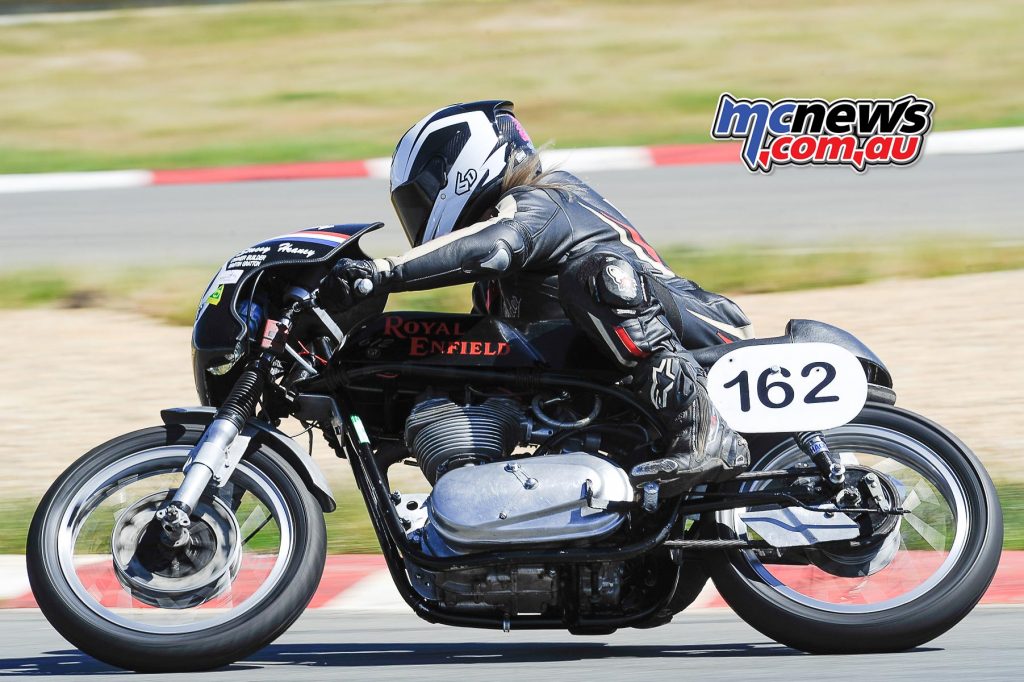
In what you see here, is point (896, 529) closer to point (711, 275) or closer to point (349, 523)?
point (349, 523)

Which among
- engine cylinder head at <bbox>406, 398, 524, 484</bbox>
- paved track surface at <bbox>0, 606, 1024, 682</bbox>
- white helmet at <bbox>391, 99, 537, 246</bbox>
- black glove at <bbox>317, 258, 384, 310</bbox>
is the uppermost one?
white helmet at <bbox>391, 99, 537, 246</bbox>

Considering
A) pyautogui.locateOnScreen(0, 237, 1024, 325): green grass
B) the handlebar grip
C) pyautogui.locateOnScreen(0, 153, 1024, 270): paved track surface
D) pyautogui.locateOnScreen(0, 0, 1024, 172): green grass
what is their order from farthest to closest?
1. pyautogui.locateOnScreen(0, 0, 1024, 172): green grass
2. pyautogui.locateOnScreen(0, 153, 1024, 270): paved track surface
3. pyautogui.locateOnScreen(0, 237, 1024, 325): green grass
4. the handlebar grip

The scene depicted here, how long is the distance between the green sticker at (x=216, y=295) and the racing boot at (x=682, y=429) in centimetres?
112

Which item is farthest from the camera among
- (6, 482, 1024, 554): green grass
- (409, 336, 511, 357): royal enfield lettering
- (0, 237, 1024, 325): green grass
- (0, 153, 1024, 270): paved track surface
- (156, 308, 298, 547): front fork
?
(0, 153, 1024, 270): paved track surface

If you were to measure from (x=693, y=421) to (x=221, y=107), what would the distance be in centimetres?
1272

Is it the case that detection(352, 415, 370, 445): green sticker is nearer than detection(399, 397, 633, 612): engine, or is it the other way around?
detection(399, 397, 633, 612): engine

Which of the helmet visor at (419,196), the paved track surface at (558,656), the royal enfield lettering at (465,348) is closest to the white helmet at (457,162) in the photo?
the helmet visor at (419,196)

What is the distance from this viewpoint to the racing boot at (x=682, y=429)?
157 inches

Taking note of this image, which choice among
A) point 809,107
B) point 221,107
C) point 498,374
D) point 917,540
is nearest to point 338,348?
point 498,374

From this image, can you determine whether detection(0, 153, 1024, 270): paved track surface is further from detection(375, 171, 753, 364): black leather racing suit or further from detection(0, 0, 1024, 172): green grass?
detection(375, 171, 753, 364): black leather racing suit

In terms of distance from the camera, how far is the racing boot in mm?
3984

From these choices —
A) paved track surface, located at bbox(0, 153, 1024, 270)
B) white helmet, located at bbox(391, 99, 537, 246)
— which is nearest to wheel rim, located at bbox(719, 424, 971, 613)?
white helmet, located at bbox(391, 99, 537, 246)

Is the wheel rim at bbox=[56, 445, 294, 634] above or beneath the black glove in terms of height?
beneath

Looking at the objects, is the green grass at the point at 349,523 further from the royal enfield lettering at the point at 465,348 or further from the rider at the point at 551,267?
the royal enfield lettering at the point at 465,348
